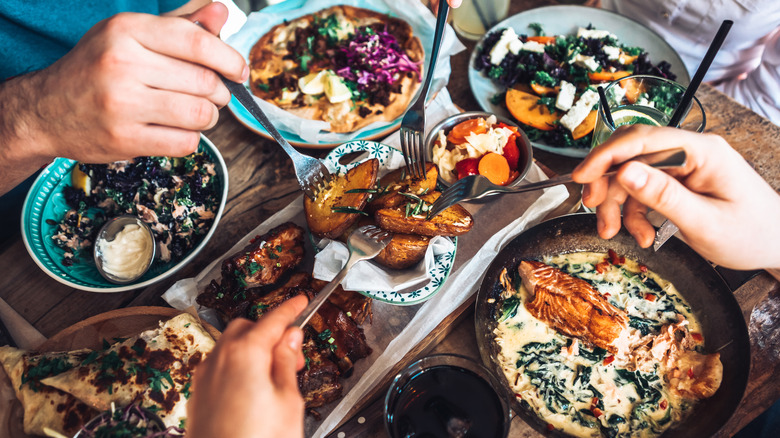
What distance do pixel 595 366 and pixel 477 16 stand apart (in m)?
2.45

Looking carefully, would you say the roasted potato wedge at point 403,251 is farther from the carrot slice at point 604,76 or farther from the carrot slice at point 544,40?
the carrot slice at point 544,40

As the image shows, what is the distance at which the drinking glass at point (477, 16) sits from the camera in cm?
324

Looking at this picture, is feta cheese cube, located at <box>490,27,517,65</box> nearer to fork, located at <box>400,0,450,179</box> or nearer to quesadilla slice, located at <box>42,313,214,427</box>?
fork, located at <box>400,0,450,179</box>

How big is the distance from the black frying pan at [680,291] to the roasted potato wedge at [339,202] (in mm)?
693

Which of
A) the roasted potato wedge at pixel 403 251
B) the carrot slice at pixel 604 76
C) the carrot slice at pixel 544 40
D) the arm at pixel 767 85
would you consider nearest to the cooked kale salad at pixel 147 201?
the roasted potato wedge at pixel 403 251

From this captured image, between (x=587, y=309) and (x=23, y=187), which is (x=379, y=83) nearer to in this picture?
(x=587, y=309)

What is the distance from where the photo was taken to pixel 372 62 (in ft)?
10.8

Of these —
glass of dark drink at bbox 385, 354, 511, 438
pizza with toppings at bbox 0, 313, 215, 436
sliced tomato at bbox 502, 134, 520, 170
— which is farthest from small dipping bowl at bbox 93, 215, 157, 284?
sliced tomato at bbox 502, 134, 520, 170

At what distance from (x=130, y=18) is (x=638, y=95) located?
252 centimetres

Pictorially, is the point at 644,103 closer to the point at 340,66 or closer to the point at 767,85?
the point at 767,85

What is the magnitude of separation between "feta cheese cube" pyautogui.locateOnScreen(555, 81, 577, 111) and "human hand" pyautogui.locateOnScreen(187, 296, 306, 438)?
2213 millimetres

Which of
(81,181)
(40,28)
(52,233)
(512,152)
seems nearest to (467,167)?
(512,152)

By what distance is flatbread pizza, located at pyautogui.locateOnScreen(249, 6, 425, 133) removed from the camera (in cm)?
313

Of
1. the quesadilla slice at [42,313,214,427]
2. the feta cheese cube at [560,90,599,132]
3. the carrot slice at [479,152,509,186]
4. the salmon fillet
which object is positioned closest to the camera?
the quesadilla slice at [42,313,214,427]
